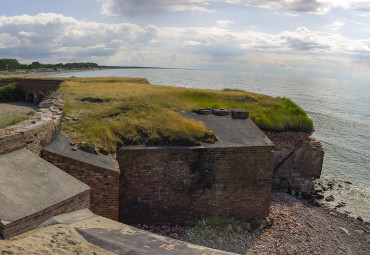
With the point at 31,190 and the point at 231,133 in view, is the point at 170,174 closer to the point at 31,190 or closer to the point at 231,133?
the point at 231,133

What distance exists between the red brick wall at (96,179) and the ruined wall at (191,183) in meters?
1.50

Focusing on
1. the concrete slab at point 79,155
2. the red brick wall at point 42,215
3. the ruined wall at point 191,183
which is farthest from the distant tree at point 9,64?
the red brick wall at point 42,215

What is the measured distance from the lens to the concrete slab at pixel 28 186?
5.41m

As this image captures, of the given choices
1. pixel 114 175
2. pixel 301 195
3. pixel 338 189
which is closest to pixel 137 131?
pixel 114 175

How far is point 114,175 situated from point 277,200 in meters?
9.64

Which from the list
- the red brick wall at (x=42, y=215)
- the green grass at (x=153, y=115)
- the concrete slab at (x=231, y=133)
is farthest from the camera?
the concrete slab at (x=231, y=133)

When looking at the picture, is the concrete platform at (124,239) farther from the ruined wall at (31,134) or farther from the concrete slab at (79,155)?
the ruined wall at (31,134)

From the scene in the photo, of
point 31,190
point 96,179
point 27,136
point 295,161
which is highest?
point 27,136

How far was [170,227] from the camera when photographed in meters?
10.6

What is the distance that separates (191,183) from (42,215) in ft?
18.9

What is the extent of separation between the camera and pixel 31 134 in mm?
7797

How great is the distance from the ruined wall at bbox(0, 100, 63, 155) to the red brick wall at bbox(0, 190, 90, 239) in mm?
2255

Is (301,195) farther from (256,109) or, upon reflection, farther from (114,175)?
(114,175)

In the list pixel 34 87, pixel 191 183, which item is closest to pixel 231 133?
pixel 191 183
